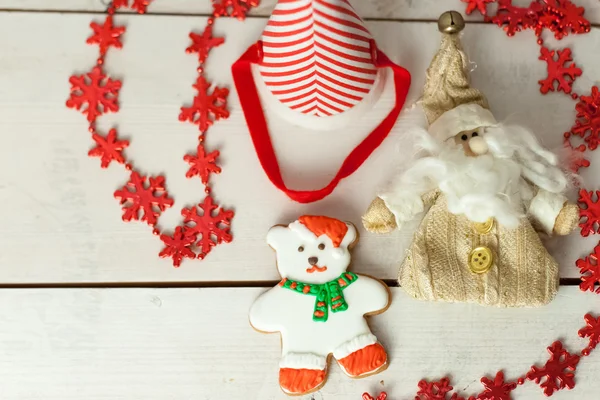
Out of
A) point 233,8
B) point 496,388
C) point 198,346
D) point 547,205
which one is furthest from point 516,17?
point 198,346

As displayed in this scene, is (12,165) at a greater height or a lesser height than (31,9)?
lesser

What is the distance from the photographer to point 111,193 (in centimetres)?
71

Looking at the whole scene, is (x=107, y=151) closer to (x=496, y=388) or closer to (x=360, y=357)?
(x=360, y=357)

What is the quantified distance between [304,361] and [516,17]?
52 cm

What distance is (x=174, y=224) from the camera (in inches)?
27.8

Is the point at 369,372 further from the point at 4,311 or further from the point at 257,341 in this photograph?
the point at 4,311

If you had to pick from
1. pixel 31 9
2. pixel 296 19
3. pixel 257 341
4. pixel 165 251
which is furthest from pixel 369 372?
pixel 31 9

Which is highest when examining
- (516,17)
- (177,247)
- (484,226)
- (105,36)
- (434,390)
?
(516,17)

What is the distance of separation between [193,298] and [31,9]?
17.1 inches

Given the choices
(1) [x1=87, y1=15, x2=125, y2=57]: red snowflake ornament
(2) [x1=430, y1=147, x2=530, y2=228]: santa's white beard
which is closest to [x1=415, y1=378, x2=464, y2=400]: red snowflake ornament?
(2) [x1=430, y1=147, x2=530, y2=228]: santa's white beard

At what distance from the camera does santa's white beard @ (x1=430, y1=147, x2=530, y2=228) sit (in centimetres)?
60

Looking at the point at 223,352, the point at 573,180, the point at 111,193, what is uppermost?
the point at 573,180

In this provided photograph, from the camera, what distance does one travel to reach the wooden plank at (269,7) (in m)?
0.74

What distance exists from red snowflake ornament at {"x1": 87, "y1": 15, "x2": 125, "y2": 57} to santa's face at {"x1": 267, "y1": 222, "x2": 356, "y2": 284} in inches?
13.0
